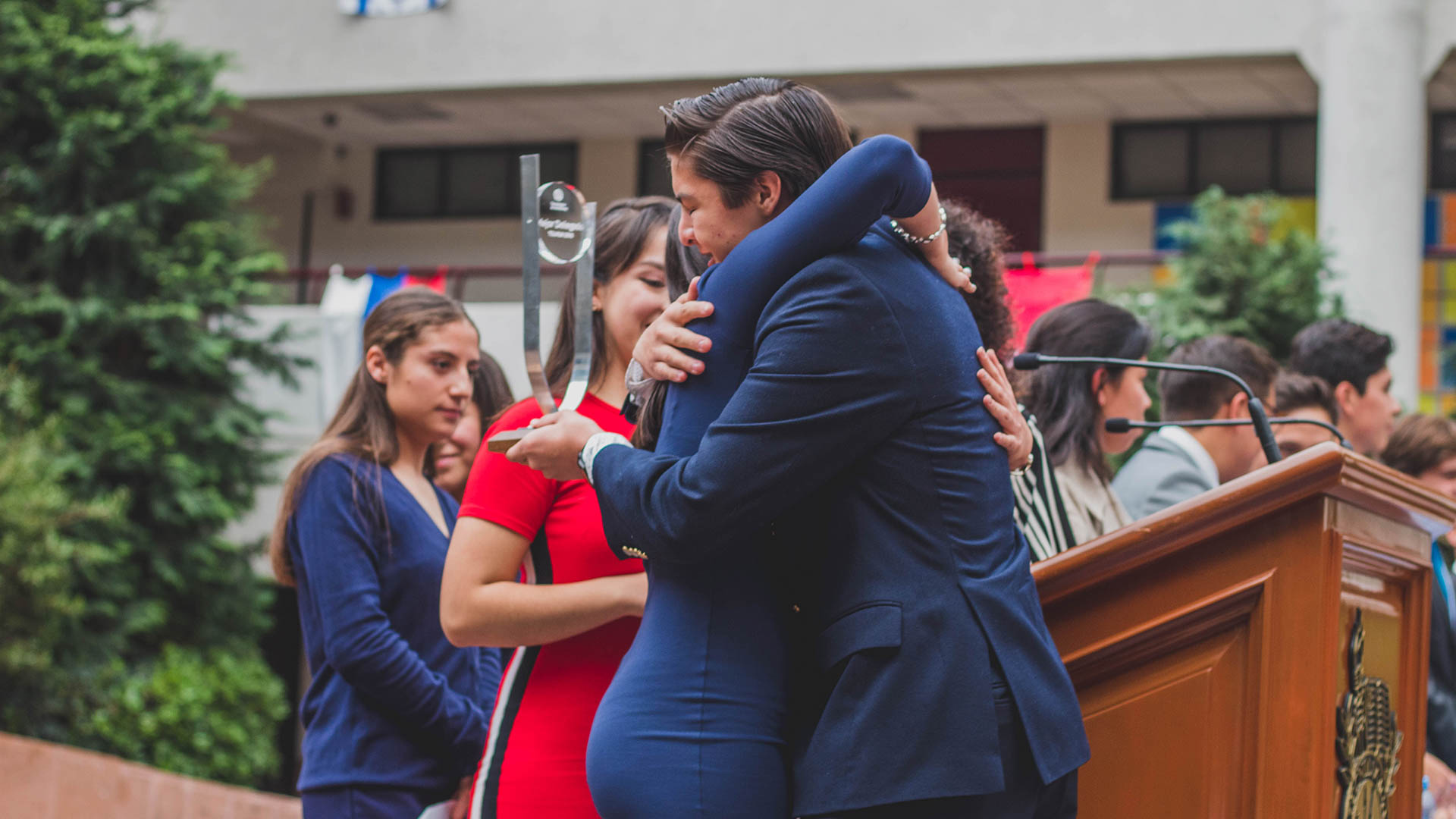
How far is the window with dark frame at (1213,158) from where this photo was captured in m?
13.4

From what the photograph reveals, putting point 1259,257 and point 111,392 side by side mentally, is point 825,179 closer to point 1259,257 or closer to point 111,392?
point 1259,257

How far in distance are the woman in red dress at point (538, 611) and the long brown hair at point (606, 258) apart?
0.36 ft

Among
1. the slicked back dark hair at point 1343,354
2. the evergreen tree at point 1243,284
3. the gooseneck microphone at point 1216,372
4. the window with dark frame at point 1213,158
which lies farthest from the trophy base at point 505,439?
the window with dark frame at point 1213,158

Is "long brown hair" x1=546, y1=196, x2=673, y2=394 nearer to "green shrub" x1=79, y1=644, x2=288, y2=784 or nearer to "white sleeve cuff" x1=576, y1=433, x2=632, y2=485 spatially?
"white sleeve cuff" x1=576, y1=433, x2=632, y2=485

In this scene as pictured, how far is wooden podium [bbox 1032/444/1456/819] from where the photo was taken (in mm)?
1907

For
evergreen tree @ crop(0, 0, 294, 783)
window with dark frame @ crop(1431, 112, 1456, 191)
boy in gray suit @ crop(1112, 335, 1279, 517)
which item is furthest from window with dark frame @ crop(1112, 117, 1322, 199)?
boy in gray suit @ crop(1112, 335, 1279, 517)

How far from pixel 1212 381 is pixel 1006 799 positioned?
260 cm

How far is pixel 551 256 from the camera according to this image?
6.32 feet

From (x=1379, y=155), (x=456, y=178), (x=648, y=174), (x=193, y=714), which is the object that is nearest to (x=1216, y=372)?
(x=193, y=714)

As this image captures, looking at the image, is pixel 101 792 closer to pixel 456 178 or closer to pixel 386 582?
pixel 386 582

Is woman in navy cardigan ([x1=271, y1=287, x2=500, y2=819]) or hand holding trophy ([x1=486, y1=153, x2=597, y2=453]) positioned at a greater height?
hand holding trophy ([x1=486, y1=153, x2=597, y2=453])

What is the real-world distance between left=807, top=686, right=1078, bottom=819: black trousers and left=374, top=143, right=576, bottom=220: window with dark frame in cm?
1388

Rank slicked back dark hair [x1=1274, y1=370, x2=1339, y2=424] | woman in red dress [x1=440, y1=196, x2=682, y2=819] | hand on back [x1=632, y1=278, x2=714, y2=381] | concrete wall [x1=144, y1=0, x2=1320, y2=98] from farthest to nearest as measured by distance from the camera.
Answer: concrete wall [x1=144, y1=0, x2=1320, y2=98] → slicked back dark hair [x1=1274, y1=370, x2=1339, y2=424] → woman in red dress [x1=440, y1=196, x2=682, y2=819] → hand on back [x1=632, y1=278, x2=714, y2=381]

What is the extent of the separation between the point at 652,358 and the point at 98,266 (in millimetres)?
9627
